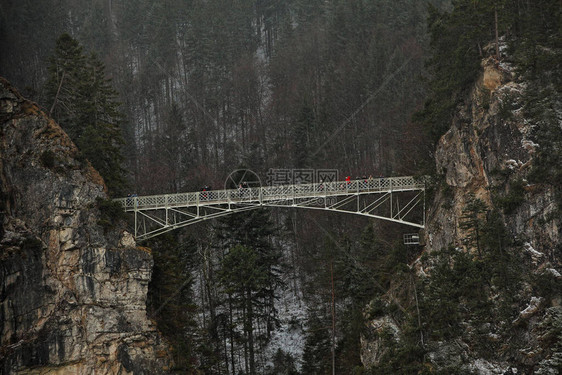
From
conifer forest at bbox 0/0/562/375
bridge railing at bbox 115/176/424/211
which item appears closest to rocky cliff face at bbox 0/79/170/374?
conifer forest at bbox 0/0/562/375

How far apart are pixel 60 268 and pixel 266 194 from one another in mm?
11037

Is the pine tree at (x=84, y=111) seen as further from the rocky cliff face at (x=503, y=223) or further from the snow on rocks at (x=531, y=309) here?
the snow on rocks at (x=531, y=309)

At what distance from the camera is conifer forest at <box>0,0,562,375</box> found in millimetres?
24469

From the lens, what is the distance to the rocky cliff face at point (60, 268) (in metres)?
26.8

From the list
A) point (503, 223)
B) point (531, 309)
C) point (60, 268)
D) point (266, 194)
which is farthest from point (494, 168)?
point (60, 268)

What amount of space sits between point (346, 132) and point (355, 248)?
12.1 meters

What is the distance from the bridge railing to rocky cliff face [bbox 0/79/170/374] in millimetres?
2129

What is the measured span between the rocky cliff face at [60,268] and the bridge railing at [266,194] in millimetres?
2129

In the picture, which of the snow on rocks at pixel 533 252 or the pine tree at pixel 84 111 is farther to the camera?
the pine tree at pixel 84 111

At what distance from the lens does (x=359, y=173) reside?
43312 mm

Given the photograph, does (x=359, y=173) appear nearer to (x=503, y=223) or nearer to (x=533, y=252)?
(x=503, y=223)

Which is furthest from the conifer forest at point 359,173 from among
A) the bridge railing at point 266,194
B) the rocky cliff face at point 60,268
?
the bridge railing at point 266,194

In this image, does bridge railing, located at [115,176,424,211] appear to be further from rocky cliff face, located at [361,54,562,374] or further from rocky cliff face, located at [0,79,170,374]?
rocky cliff face, located at [361,54,562,374]

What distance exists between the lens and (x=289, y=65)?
196 feet
